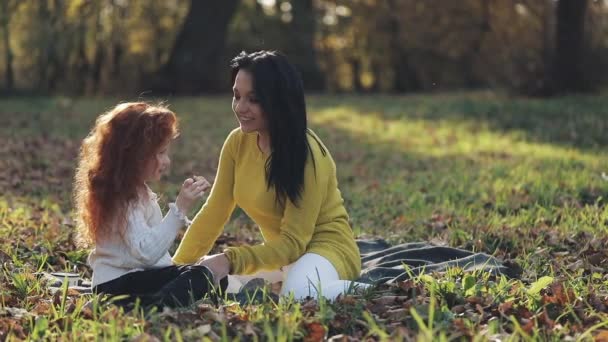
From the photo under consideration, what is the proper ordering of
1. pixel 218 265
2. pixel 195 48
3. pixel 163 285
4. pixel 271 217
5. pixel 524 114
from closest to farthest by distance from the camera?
pixel 163 285, pixel 218 265, pixel 271 217, pixel 524 114, pixel 195 48

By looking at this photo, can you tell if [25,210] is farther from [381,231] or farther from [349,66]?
[349,66]

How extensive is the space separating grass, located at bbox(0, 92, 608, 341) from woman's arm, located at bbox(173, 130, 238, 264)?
83 cm

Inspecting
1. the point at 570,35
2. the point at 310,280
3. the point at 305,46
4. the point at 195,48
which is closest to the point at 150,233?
the point at 310,280

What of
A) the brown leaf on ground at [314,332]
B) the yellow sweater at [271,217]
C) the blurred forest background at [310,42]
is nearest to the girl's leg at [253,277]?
the yellow sweater at [271,217]

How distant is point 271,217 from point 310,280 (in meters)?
0.57

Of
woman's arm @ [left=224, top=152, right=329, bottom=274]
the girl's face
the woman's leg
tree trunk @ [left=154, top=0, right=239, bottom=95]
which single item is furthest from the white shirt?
tree trunk @ [left=154, top=0, right=239, bottom=95]

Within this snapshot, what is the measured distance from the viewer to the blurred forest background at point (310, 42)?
1731cm

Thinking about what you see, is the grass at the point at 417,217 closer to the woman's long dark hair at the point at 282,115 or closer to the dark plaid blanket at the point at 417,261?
the dark plaid blanket at the point at 417,261

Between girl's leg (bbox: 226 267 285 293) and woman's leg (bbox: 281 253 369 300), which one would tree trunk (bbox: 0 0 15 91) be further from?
woman's leg (bbox: 281 253 369 300)

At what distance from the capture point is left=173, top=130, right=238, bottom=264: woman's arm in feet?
17.6

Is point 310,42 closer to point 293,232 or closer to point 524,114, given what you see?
point 524,114

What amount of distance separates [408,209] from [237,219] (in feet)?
4.84

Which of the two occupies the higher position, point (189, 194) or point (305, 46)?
point (189, 194)

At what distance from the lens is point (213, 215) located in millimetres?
5398
